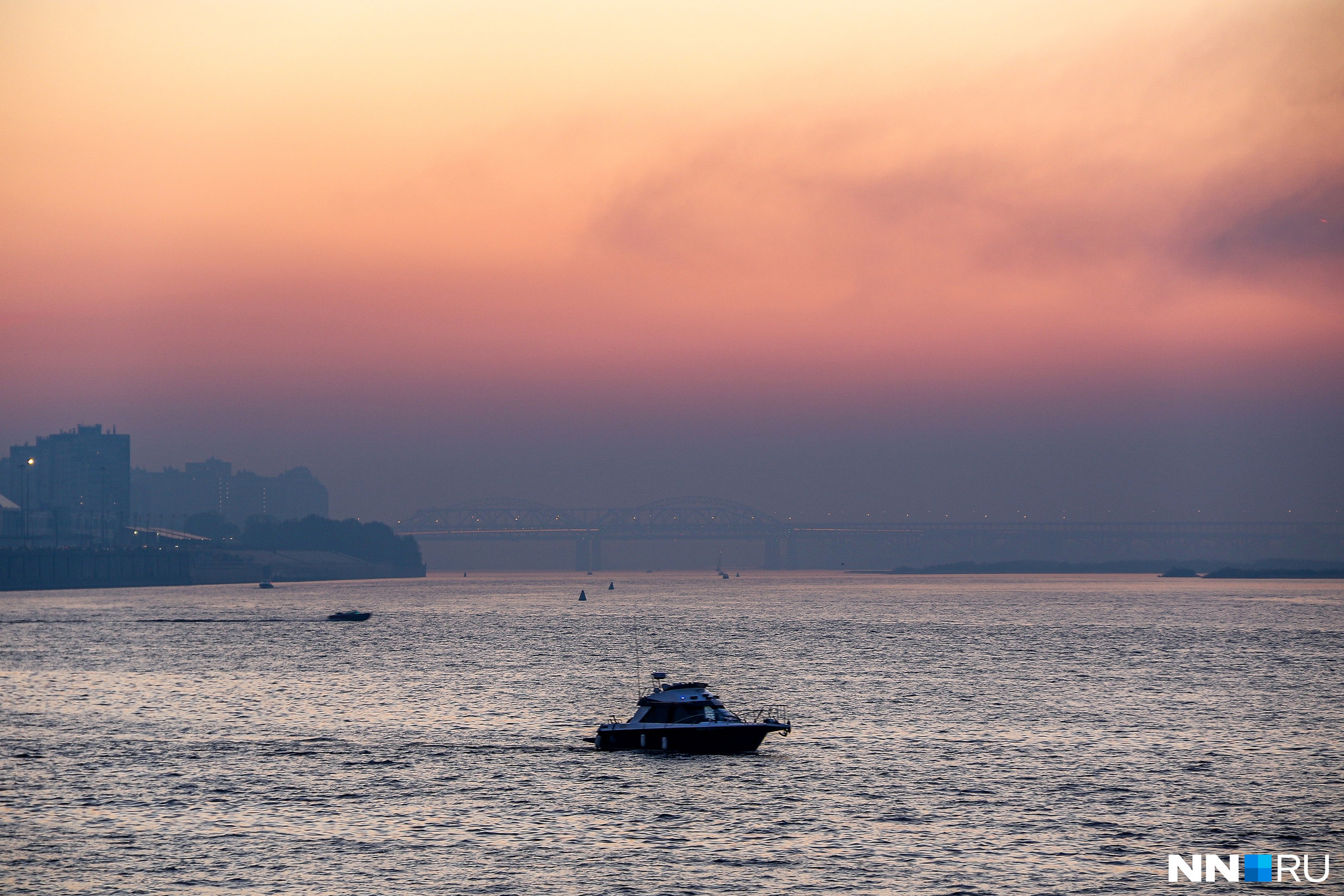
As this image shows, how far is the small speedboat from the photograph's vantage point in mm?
57281

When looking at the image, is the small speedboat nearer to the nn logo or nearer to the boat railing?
the boat railing

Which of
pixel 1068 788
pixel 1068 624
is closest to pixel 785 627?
pixel 1068 624

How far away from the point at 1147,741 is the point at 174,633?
117 meters

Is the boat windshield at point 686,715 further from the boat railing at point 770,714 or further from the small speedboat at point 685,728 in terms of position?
the boat railing at point 770,714

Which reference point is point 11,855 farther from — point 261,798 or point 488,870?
point 488,870

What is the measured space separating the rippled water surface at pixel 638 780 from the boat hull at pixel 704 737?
645 mm

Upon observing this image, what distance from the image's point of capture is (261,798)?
48.2m

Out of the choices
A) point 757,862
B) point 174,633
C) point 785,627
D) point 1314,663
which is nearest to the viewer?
point 757,862

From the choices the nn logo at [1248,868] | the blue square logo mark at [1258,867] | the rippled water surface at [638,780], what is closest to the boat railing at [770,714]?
the rippled water surface at [638,780]

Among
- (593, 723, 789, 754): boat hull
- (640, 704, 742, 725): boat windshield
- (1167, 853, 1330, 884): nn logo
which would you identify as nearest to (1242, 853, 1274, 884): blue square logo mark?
(1167, 853, 1330, 884): nn logo

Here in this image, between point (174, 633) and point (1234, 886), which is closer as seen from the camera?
point (1234, 886)

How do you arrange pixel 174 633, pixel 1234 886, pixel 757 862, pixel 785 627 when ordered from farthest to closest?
pixel 785 627
pixel 174 633
pixel 757 862
pixel 1234 886

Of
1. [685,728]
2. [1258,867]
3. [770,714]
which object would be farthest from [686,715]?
[1258,867]

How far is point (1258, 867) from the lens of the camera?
37.9m
